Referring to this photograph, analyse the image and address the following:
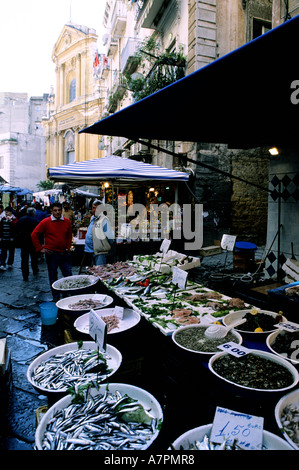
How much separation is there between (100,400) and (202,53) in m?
11.2

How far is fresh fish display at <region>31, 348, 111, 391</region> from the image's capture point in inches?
93.2

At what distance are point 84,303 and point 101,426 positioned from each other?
2431 millimetres

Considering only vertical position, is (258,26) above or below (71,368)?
above

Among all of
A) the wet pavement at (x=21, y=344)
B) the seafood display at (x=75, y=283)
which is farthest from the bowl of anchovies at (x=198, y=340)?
the seafood display at (x=75, y=283)

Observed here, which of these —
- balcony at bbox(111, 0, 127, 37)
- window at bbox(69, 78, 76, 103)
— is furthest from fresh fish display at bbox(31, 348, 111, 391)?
window at bbox(69, 78, 76, 103)

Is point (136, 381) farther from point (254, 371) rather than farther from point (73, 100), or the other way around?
point (73, 100)

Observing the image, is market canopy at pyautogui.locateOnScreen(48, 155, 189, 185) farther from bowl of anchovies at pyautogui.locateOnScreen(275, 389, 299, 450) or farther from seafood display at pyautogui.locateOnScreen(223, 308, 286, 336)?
bowl of anchovies at pyautogui.locateOnScreen(275, 389, 299, 450)

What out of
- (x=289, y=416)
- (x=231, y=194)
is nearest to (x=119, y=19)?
(x=231, y=194)

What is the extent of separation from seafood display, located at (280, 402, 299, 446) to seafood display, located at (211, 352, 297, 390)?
13cm

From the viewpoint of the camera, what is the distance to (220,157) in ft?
34.9

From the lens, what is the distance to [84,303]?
4.22 meters

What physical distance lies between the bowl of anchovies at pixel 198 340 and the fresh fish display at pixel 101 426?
683 mm

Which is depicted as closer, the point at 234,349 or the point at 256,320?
the point at 234,349
